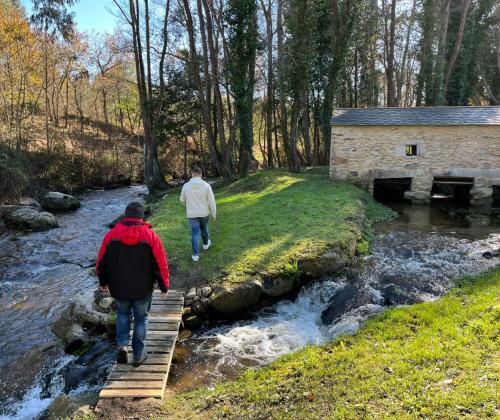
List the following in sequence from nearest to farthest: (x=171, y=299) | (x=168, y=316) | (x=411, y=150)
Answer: (x=168, y=316) → (x=171, y=299) → (x=411, y=150)

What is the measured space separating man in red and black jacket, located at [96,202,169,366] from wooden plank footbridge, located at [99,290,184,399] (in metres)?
0.69

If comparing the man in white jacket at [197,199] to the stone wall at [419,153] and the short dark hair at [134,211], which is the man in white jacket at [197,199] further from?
the stone wall at [419,153]

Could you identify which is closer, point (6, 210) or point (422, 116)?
point (6, 210)

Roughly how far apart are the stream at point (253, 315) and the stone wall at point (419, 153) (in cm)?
312

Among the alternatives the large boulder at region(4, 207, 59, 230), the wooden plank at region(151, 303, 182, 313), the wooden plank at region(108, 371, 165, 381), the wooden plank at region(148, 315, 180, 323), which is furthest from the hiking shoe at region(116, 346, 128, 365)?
the large boulder at region(4, 207, 59, 230)

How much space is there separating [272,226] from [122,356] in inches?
230

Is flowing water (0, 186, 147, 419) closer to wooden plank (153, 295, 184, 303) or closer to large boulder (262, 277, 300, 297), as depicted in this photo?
wooden plank (153, 295, 184, 303)

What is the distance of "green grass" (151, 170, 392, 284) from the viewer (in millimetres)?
8039

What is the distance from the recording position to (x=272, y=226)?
33.7ft

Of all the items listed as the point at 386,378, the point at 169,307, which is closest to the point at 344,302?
the point at 386,378

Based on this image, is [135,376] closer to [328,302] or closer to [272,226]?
[328,302]

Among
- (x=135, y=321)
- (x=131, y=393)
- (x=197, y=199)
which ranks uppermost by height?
(x=197, y=199)

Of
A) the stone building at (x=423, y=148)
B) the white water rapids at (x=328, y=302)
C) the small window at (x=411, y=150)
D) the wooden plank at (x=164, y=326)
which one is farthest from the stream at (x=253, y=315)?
the small window at (x=411, y=150)

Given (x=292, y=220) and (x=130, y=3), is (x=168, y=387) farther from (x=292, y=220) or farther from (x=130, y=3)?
(x=130, y=3)
